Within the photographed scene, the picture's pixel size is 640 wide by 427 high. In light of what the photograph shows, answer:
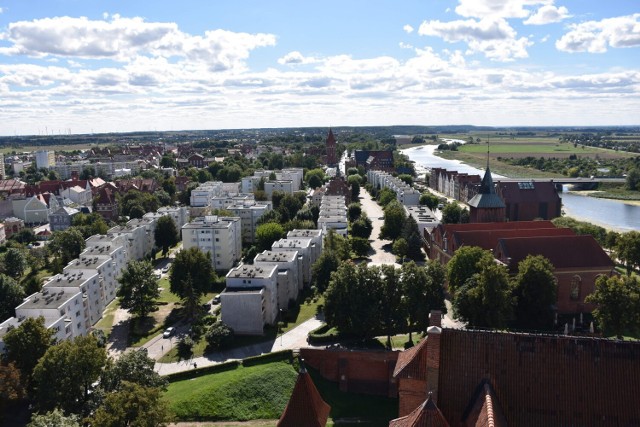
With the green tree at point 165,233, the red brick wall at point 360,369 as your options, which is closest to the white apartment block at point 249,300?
the red brick wall at point 360,369

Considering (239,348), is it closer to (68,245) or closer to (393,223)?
(68,245)

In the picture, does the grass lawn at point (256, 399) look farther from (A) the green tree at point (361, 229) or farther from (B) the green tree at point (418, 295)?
(A) the green tree at point (361, 229)

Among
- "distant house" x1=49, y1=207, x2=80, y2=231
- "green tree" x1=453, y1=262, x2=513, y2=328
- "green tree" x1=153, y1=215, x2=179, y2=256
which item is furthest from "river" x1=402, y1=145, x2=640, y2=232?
"distant house" x1=49, y1=207, x2=80, y2=231

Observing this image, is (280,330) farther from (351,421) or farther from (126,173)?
(126,173)

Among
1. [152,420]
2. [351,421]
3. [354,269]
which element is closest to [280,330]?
[354,269]

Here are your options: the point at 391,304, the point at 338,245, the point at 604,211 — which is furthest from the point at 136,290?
the point at 604,211

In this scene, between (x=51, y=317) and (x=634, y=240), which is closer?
(x=51, y=317)
